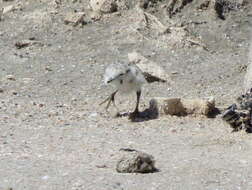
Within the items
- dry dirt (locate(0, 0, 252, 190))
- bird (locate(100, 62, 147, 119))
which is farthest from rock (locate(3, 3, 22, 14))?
bird (locate(100, 62, 147, 119))

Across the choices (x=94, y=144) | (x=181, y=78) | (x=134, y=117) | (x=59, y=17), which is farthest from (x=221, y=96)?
(x=59, y=17)

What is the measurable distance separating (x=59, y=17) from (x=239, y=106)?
541 cm

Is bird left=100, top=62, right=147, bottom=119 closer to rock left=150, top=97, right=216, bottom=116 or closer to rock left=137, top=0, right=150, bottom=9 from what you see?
rock left=150, top=97, right=216, bottom=116

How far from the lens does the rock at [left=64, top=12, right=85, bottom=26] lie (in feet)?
43.1

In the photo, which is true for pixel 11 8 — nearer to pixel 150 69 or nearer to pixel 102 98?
pixel 150 69

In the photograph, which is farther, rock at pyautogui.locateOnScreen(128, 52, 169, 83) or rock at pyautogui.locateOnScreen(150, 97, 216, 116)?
rock at pyautogui.locateOnScreen(128, 52, 169, 83)

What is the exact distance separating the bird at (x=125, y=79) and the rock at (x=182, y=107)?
363 millimetres

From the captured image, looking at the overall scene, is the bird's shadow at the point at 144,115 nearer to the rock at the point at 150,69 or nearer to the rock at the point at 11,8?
the rock at the point at 150,69

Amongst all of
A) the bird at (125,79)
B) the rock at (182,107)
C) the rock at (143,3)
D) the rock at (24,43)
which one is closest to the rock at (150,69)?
the bird at (125,79)

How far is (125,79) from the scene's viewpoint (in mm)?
9586

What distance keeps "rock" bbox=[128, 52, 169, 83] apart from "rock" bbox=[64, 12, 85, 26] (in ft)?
7.05

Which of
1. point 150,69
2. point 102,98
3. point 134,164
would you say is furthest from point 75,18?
point 134,164

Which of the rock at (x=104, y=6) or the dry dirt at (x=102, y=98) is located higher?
the rock at (x=104, y=6)

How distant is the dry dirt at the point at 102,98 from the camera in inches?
260
